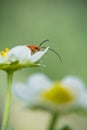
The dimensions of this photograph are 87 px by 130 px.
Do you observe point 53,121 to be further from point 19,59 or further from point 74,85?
point 19,59

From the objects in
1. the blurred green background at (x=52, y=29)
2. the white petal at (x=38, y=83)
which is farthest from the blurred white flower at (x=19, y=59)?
the blurred green background at (x=52, y=29)

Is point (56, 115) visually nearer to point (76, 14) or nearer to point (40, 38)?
point (40, 38)

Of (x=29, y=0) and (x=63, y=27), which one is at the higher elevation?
(x=29, y=0)

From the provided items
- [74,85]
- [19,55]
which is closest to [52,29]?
[19,55]

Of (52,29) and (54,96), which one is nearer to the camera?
(54,96)

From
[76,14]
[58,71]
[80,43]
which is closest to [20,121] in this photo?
[58,71]
